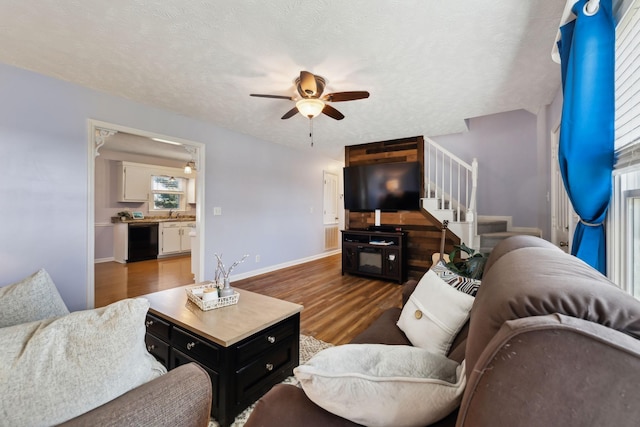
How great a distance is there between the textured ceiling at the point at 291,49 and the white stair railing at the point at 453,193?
1009 millimetres

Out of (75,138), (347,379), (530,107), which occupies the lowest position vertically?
(347,379)

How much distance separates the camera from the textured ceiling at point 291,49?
1.63 meters

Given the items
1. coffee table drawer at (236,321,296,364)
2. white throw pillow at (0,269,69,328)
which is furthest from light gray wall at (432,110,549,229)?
white throw pillow at (0,269,69,328)

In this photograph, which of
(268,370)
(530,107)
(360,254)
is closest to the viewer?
(268,370)

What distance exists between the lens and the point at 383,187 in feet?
14.8

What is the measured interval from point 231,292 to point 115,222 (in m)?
5.55

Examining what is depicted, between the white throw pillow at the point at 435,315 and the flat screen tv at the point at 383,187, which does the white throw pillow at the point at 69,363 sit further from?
the flat screen tv at the point at 383,187

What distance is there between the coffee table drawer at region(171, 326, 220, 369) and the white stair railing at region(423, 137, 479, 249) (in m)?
3.43

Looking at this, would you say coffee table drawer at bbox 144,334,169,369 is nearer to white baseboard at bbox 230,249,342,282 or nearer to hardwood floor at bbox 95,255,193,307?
hardwood floor at bbox 95,255,193,307

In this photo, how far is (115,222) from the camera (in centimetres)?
575

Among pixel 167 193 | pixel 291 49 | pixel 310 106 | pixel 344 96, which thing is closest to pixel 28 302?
pixel 291 49

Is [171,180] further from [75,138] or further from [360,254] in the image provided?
[360,254]

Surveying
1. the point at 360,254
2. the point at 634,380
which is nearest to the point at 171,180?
the point at 360,254

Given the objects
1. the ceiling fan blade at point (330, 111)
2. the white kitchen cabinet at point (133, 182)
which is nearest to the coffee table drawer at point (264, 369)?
the ceiling fan blade at point (330, 111)
